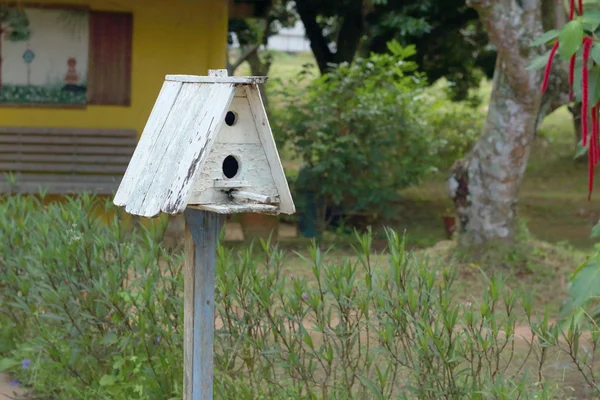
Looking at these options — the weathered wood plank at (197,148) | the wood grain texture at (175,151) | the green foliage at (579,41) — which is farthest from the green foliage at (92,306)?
the green foliage at (579,41)

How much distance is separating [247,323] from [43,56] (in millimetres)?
6325

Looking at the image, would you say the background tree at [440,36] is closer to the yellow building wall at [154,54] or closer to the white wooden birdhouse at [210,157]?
the yellow building wall at [154,54]

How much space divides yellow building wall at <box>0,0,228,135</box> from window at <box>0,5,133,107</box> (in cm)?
11

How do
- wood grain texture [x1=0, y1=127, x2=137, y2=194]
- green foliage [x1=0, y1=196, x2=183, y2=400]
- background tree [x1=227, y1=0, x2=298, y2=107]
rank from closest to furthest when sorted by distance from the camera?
1. green foliage [x1=0, y1=196, x2=183, y2=400]
2. wood grain texture [x1=0, y1=127, x2=137, y2=194]
3. background tree [x1=227, y1=0, x2=298, y2=107]

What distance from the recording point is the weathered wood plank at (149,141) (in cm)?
332

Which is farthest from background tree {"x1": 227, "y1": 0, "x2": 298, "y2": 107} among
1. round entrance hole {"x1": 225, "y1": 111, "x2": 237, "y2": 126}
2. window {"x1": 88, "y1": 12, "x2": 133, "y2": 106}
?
round entrance hole {"x1": 225, "y1": 111, "x2": 237, "y2": 126}

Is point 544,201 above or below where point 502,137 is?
below

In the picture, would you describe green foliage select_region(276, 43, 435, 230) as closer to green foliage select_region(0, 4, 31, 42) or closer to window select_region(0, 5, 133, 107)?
window select_region(0, 5, 133, 107)

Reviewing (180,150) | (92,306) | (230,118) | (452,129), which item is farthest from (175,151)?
(452,129)

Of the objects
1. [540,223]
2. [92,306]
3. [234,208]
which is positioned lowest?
[540,223]

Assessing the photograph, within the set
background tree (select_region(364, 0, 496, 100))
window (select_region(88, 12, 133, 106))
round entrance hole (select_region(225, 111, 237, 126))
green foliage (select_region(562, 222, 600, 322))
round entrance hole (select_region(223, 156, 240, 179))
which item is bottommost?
green foliage (select_region(562, 222, 600, 322))

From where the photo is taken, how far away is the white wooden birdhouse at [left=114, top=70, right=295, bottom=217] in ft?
9.98

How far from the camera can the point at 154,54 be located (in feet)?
30.8

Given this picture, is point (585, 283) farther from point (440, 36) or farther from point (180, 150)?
point (440, 36)
